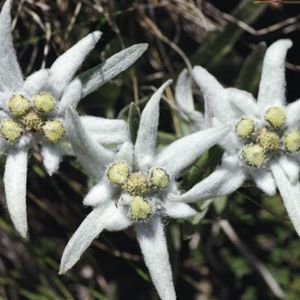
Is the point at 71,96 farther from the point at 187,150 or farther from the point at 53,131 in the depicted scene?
the point at 187,150

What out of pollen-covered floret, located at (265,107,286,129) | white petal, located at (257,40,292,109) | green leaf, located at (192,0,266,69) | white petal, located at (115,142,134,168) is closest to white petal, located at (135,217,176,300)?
white petal, located at (115,142,134,168)

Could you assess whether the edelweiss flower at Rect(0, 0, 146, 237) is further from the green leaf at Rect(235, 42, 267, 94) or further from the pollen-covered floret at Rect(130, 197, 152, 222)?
the green leaf at Rect(235, 42, 267, 94)

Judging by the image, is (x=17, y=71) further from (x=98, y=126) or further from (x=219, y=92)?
(x=219, y=92)

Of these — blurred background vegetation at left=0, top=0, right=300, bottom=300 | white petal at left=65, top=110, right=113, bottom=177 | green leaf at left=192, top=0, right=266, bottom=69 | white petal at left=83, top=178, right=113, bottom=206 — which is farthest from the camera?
green leaf at left=192, top=0, right=266, bottom=69

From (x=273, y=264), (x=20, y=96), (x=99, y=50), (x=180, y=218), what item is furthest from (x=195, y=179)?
(x=273, y=264)

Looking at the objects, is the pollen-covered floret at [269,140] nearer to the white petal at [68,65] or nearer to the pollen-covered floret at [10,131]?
the white petal at [68,65]

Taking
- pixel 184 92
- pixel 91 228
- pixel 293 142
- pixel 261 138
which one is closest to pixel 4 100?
pixel 91 228
